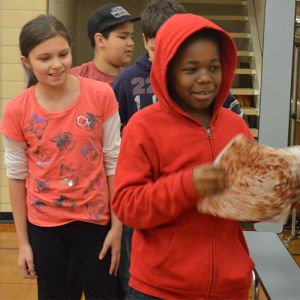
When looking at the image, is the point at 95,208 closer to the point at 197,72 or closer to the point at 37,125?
the point at 37,125

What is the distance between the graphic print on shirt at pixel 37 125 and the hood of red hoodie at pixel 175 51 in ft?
1.81

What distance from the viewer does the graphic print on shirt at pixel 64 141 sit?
73.4 inches

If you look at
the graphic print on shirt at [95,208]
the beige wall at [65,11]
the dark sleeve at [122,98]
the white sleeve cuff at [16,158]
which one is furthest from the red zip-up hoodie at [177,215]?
the beige wall at [65,11]

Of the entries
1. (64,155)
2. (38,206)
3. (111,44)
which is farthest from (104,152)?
(111,44)

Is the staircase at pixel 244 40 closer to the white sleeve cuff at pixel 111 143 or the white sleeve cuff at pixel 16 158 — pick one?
the white sleeve cuff at pixel 111 143

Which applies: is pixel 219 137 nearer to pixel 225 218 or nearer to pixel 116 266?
pixel 225 218

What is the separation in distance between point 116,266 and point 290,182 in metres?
0.86

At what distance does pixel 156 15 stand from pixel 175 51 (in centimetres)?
84

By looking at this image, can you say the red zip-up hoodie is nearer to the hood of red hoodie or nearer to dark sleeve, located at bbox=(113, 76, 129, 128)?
the hood of red hoodie

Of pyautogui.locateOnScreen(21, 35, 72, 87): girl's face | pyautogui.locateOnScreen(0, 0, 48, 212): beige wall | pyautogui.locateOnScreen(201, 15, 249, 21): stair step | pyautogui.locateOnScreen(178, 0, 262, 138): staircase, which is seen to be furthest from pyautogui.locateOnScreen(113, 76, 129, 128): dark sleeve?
pyautogui.locateOnScreen(201, 15, 249, 21): stair step

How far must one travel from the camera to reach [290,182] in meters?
1.28

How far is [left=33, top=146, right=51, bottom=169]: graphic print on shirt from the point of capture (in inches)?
74.2

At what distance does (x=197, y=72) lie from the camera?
1.34 metres

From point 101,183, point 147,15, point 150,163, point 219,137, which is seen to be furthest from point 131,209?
point 147,15
